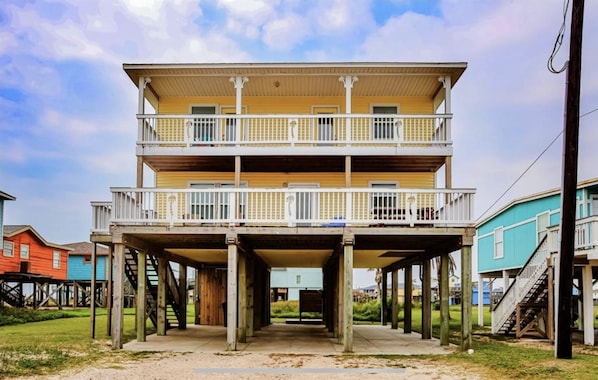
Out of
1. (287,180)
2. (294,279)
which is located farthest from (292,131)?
(294,279)

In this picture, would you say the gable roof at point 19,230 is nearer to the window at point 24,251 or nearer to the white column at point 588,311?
the window at point 24,251

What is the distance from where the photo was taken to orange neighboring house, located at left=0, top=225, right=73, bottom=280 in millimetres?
40938

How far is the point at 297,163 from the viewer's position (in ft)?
70.4

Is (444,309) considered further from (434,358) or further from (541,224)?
(541,224)

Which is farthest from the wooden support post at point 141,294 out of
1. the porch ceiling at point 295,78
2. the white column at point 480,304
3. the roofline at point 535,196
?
the white column at point 480,304

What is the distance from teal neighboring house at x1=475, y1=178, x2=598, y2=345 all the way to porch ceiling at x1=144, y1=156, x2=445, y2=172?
4732 mm

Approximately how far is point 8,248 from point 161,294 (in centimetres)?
2288

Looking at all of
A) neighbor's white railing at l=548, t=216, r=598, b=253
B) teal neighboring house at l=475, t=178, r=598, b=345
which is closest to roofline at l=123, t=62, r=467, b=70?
neighbor's white railing at l=548, t=216, r=598, b=253

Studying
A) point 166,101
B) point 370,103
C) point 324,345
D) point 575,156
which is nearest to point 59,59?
point 166,101

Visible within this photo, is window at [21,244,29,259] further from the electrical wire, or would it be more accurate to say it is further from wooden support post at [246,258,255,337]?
the electrical wire

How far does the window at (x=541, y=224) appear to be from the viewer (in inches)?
1042

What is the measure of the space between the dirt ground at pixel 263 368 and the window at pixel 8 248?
91.5 feet

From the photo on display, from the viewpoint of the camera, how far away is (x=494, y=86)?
31109 millimetres

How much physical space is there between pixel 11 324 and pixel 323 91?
16730mm
